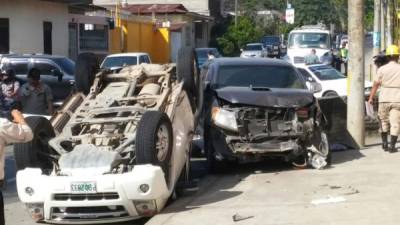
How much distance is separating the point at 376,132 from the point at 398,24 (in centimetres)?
2311

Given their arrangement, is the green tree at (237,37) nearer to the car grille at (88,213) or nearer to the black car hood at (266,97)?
the black car hood at (266,97)

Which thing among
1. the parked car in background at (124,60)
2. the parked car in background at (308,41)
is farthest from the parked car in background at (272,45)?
the parked car in background at (124,60)

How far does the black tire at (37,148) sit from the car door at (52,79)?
490 inches

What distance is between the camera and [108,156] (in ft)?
27.8

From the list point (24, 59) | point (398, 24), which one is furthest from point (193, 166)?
point (398, 24)

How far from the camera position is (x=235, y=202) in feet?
29.9

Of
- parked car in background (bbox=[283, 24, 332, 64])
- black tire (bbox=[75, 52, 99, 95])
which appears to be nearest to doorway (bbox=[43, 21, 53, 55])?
parked car in background (bbox=[283, 24, 332, 64])

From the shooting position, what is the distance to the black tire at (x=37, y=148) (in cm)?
882

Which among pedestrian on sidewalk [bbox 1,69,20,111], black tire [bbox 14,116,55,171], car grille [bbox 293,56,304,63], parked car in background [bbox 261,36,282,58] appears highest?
parked car in background [bbox 261,36,282,58]

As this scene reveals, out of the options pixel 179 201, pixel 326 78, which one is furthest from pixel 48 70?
pixel 179 201

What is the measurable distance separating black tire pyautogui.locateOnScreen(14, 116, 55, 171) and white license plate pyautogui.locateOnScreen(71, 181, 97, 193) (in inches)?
34.6

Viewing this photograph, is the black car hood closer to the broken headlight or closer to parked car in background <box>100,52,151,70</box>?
the broken headlight

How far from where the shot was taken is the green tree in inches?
2539

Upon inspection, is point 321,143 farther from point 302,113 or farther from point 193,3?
point 193,3
